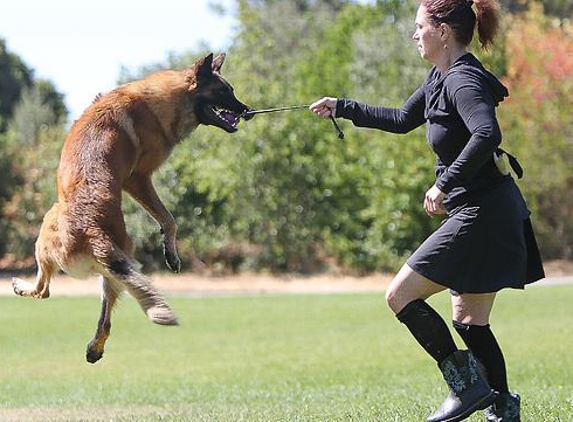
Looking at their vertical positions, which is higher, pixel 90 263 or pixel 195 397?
pixel 90 263

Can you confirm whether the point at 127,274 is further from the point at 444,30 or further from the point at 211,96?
the point at 444,30

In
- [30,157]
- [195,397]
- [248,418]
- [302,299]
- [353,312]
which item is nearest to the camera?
[248,418]

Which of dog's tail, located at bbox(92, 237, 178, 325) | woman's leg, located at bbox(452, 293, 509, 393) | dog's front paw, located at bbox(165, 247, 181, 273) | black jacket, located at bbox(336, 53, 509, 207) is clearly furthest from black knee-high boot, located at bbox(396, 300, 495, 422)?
dog's front paw, located at bbox(165, 247, 181, 273)

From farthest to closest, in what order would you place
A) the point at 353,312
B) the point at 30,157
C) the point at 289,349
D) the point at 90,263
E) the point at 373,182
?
1. the point at 30,157
2. the point at 373,182
3. the point at 353,312
4. the point at 289,349
5. the point at 90,263

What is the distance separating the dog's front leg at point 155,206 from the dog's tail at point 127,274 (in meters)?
0.63

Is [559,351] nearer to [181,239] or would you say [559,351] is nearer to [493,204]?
[493,204]

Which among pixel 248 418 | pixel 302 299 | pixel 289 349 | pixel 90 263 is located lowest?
pixel 302 299

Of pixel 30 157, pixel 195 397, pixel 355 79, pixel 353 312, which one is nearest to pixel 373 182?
pixel 355 79

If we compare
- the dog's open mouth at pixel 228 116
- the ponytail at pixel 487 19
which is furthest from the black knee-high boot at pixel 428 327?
the dog's open mouth at pixel 228 116

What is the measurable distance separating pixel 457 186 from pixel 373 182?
1171 inches

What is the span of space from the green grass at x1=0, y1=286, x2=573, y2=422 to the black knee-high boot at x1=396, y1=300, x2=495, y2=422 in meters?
0.91

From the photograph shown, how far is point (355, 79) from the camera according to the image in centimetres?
4031

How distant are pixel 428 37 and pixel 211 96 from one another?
2167 mm

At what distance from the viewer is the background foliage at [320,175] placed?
35.6m
